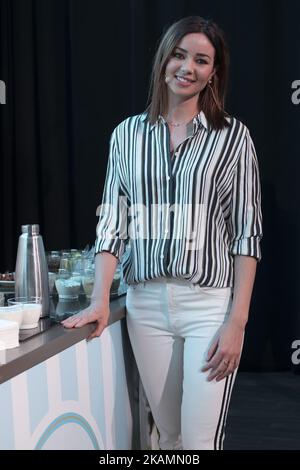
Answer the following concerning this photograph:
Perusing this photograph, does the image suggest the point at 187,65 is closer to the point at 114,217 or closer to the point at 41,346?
the point at 114,217

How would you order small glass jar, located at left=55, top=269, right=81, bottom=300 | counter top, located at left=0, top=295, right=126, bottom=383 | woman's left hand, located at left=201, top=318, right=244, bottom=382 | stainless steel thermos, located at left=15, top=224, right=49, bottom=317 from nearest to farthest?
counter top, located at left=0, top=295, right=126, bottom=383
woman's left hand, located at left=201, top=318, right=244, bottom=382
stainless steel thermos, located at left=15, top=224, right=49, bottom=317
small glass jar, located at left=55, top=269, right=81, bottom=300

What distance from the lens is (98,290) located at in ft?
5.40

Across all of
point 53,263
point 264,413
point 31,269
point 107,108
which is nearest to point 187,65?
point 31,269

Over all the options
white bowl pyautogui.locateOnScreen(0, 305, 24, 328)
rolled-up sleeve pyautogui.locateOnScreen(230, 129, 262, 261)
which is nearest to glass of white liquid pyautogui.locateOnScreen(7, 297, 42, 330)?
white bowl pyautogui.locateOnScreen(0, 305, 24, 328)

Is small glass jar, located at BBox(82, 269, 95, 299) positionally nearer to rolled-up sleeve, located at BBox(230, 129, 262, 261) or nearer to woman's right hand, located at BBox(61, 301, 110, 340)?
woman's right hand, located at BBox(61, 301, 110, 340)

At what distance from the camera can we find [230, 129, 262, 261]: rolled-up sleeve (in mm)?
1578

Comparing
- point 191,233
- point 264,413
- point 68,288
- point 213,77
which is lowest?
point 264,413

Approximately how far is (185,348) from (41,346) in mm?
376

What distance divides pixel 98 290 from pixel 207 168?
40cm

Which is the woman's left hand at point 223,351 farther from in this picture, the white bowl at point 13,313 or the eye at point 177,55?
the eye at point 177,55

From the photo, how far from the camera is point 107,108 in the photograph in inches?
158

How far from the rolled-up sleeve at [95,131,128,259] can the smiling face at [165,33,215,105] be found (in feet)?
0.73

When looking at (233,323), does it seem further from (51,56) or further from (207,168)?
(51,56)
